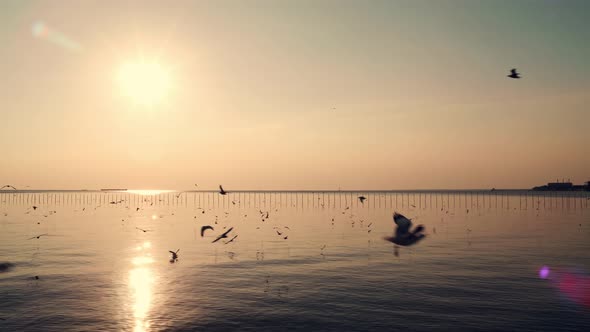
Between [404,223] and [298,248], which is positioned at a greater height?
[404,223]

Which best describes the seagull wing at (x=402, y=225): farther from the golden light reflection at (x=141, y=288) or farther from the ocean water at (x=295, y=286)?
the golden light reflection at (x=141, y=288)

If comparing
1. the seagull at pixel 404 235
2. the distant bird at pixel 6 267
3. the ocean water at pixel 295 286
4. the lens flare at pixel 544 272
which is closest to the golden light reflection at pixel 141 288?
the ocean water at pixel 295 286

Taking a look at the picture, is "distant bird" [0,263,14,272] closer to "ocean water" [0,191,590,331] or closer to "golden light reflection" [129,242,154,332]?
"ocean water" [0,191,590,331]

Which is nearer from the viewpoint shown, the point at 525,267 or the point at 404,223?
the point at 404,223

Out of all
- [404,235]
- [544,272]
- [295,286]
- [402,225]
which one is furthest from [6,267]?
[544,272]

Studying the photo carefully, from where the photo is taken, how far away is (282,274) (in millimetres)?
32969

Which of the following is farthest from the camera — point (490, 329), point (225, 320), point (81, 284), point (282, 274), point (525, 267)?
point (525, 267)

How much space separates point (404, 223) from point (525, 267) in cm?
2359

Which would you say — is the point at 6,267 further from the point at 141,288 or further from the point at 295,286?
the point at 295,286

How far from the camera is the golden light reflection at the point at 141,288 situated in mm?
22275

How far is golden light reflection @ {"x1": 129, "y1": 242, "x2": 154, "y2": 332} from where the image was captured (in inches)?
877

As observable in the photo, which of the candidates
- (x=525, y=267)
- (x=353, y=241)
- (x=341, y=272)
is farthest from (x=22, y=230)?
(x=525, y=267)

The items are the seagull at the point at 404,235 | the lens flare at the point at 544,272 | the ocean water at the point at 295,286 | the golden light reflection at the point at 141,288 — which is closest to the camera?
the seagull at the point at 404,235

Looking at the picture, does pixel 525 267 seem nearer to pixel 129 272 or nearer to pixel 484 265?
pixel 484 265
